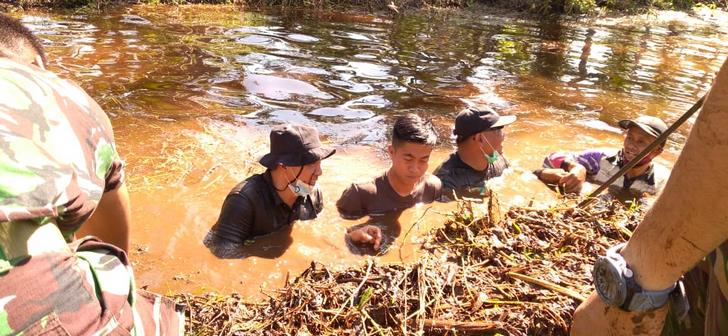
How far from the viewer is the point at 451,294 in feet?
7.56

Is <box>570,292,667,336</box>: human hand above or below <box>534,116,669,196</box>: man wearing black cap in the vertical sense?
above

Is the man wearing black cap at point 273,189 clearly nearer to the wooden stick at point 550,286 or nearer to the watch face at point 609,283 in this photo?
the wooden stick at point 550,286

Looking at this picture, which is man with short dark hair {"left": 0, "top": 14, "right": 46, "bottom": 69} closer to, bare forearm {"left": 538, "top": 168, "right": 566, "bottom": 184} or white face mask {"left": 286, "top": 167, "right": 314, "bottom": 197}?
white face mask {"left": 286, "top": 167, "right": 314, "bottom": 197}

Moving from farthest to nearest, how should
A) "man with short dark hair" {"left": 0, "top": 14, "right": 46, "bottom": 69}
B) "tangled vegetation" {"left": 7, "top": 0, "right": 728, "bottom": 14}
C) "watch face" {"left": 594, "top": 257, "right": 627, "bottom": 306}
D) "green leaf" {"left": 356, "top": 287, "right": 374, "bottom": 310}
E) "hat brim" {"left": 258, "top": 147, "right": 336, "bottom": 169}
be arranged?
"tangled vegetation" {"left": 7, "top": 0, "right": 728, "bottom": 14}
"hat brim" {"left": 258, "top": 147, "right": 336, "bottom": 169}
"green leaf" {"left": 356, "top": 287, "right": 374, "bottom": 310}
"man with short dark hair" {"left": 0, "top": 14, "right": 46, "bottom": 69}
"watch face" {"left": 594, "top": 257, "right": 627, "bottom": 306}

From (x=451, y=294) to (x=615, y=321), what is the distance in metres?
0.95

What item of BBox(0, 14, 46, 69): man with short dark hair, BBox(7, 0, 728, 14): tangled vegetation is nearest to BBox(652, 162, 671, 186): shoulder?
BBox(0, 14, 46, 69): man with short dark hair

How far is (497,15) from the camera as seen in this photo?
648 inches

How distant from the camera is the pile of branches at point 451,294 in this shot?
6.93 ft

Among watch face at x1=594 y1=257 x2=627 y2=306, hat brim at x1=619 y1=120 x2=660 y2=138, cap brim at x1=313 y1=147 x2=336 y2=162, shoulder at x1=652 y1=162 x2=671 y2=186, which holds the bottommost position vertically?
shoulder at x1=652 y1=162 x2=671 y2=186

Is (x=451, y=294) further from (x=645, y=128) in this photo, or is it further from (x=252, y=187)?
(x=645, y=128)

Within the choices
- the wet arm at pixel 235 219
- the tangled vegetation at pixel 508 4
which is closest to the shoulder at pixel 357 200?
the wet arm at pixel 235 219

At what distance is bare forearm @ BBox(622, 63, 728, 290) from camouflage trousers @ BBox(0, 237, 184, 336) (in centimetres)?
146

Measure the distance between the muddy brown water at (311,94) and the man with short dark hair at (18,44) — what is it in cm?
174

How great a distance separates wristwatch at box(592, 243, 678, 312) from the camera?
4.29 ft
